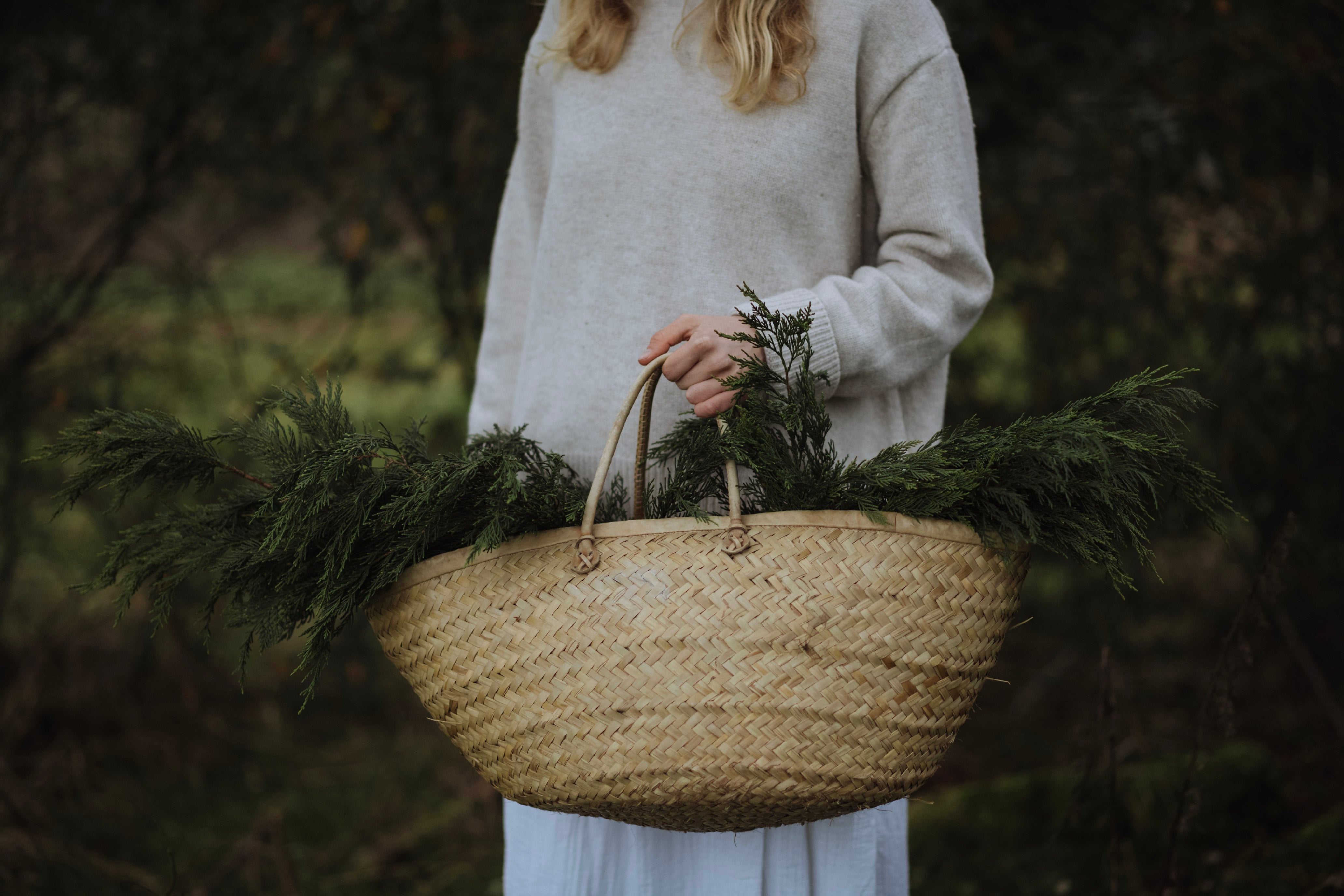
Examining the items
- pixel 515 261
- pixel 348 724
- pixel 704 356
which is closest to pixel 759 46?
pixel 704 356

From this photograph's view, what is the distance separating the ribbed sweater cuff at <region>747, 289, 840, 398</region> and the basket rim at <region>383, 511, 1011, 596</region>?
18cm

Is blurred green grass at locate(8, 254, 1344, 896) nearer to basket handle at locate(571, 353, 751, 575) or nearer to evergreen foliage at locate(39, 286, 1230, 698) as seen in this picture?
evergreen foliage at locate(39, 286, 1230, 698)

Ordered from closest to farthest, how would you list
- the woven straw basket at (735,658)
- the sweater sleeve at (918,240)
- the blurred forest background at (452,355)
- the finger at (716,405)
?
the woven straw basket at (735,658), the finger at (716,405), the sweater sleeve at (918,240), the blurred forest background at (452,355)

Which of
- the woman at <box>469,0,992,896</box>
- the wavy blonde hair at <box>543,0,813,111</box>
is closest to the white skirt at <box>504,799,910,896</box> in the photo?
the woman at <box>469,0,992,896</box>

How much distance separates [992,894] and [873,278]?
70.6 inches

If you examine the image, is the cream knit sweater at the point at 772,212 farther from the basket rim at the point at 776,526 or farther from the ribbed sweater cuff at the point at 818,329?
the basket rim at the point at 776,526

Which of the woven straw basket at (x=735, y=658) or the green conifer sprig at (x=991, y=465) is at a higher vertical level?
the green conifer sprig at (x=991, y=465)

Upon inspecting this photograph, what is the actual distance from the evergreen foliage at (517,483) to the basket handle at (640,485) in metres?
0.03

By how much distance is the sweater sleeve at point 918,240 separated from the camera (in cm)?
125

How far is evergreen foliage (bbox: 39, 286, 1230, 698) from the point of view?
1076 millimetres

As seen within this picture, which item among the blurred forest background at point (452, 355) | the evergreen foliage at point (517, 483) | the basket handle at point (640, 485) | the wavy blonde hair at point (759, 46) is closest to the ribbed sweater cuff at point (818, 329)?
the evergreen foliage at point (517, 483)

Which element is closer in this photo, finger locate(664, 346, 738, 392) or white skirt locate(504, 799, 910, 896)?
finger locate(664, 346, 738, 392)

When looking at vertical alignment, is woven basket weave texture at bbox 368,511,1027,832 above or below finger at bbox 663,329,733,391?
below

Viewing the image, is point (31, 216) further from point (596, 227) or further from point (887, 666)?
point (887, 666)
